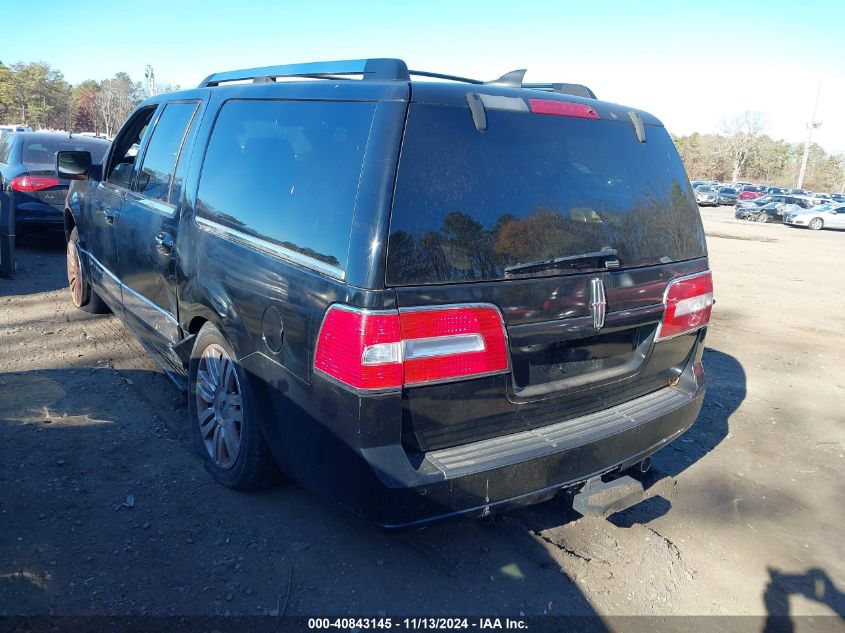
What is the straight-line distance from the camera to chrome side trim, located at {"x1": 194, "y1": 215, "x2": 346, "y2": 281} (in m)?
2.46

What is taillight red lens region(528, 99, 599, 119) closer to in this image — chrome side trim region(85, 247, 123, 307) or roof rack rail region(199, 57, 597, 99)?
roof rack rail region(199, 57, 597, 99)

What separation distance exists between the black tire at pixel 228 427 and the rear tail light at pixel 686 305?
6.41ft

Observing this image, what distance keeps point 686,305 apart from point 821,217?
109 feet

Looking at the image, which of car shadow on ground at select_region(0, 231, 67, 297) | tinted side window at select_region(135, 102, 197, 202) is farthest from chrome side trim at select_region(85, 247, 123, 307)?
car shadow on ground at select_region(0, 231, 67, 297)

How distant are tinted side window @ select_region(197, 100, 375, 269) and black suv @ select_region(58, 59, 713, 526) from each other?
0.04ft

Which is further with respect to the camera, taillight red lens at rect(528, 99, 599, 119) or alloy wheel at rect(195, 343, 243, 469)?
alloy wheel at rect(195, 343, 243, 469)

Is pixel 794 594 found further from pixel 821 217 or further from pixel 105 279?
pixel 821 217

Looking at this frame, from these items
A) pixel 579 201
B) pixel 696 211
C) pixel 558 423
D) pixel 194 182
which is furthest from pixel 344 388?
pixel 696 211

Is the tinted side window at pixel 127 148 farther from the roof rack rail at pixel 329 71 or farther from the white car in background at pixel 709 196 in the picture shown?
the white car in background at pixel 709 196

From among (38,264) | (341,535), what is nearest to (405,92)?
(341,535)

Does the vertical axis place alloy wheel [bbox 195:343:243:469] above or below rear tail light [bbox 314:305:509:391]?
below

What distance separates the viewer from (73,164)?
551cm

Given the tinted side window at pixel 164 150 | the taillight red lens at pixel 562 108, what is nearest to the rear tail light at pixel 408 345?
the taillight red lens at pixel 562 108

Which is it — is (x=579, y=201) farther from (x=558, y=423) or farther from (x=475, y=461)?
(x=475, y=461)
